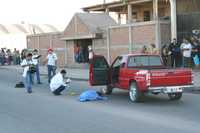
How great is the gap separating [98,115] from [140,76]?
2871mm

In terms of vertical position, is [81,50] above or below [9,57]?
above

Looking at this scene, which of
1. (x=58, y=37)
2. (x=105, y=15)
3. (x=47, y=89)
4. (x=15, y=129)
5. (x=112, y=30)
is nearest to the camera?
(x=15, y=129)

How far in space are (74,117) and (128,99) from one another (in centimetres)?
459

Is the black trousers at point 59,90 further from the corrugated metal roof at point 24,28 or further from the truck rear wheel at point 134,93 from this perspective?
the corrugated metal roof at point 24,28

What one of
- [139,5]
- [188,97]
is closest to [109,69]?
[188,97]

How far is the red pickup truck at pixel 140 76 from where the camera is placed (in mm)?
16234

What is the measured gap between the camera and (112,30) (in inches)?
1421

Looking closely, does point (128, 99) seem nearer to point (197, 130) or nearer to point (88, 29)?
point (197, 130)

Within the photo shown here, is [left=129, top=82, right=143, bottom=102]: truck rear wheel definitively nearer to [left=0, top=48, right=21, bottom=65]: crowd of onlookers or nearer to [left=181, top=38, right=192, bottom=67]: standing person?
[left=181, top=38, right=192, bottom=67]: standing person

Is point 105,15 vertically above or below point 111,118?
above

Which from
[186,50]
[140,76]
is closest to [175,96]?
[140,76]

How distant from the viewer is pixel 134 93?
16.9m

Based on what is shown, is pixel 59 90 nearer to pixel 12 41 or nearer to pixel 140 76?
pixel 140 76

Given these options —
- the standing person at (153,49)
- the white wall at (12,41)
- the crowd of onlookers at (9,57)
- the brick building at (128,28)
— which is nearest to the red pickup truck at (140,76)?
the standing person at (153,49)
